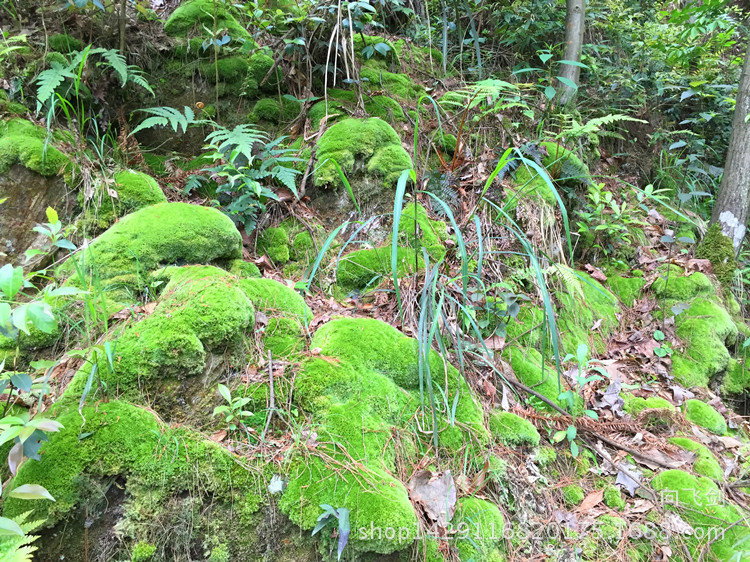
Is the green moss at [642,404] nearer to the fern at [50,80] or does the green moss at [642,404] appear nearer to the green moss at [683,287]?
the green moss at [683,287]

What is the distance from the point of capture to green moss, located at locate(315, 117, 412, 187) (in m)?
3.78

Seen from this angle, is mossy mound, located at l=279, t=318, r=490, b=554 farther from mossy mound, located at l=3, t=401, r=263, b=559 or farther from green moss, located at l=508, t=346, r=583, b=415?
green moss, located at l=508, t=346, r=583, b=415

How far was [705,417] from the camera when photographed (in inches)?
127

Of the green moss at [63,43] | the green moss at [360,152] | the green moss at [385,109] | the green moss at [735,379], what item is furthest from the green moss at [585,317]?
the green moss at [63,43]

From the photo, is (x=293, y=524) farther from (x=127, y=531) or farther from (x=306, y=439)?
(x=127, y=531)

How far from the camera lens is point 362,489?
73.9 inches

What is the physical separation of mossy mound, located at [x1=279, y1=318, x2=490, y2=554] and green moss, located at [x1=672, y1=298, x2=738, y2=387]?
2.41 meters

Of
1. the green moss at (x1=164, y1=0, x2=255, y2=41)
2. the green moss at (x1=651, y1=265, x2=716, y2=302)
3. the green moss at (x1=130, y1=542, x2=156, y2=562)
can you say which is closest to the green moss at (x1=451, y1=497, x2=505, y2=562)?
the green moss at (x1=130, y1=542, x2=156, y2=562)

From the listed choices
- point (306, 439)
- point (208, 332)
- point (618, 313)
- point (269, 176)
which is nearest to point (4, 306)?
point (208, 332)

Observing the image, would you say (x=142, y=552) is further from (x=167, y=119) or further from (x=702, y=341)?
(x=702, y=341)

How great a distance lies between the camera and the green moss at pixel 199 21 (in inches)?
174

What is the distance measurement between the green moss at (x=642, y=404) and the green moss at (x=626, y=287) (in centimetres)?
131

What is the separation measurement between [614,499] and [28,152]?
4.47 metres

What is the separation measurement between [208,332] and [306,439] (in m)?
0.71
